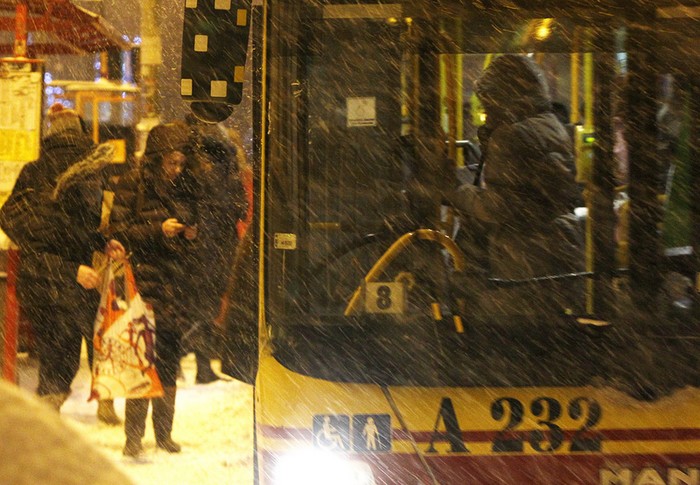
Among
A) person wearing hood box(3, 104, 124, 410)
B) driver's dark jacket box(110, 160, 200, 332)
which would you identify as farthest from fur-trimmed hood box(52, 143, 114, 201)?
driver's dark jacket box(110, 160, 200, 332)

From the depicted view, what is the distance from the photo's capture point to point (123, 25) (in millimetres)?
14680

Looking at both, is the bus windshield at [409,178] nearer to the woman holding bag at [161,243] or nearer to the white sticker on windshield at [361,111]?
the white sticker on windshield at [361,111]

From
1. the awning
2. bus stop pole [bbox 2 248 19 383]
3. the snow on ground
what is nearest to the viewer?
the snow on ground

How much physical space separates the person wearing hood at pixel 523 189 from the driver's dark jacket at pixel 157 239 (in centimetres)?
306

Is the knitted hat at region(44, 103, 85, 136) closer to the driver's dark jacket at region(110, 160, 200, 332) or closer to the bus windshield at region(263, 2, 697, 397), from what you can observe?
the driver's dark jacket at region(110, 160, 200, 332)

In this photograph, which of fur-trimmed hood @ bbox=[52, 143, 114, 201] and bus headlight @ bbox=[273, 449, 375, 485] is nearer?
bus headlight @ bbox=[273, 449, 375, 485]

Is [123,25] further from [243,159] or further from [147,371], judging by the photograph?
[147,371]

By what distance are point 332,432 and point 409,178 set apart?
947 mm

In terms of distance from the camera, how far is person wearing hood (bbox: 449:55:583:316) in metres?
3.98

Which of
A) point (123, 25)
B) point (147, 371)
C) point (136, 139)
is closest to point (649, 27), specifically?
point (147, 371)

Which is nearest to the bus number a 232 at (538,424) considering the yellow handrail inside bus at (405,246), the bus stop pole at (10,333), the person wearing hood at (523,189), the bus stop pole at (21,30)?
the person wearing hood at (523,189)

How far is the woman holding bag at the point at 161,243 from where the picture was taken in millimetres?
6688

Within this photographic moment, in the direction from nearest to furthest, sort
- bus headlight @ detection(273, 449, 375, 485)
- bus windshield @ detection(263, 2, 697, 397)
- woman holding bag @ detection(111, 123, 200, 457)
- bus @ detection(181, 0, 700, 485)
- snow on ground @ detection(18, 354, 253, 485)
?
1. bus headlight @ detection(273, 449, 375, 485)
2. bus @ detection(181, 0, 700, 485)
3. bus windshield @ detection(263, 2, 697, 397)
4. snow on ground @ detection(18, 354, 253, 485)
5. woman holding bag @ detection(111, 123, 200, 457)

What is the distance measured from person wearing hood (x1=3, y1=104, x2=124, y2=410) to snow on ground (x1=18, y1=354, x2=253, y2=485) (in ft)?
1.85
